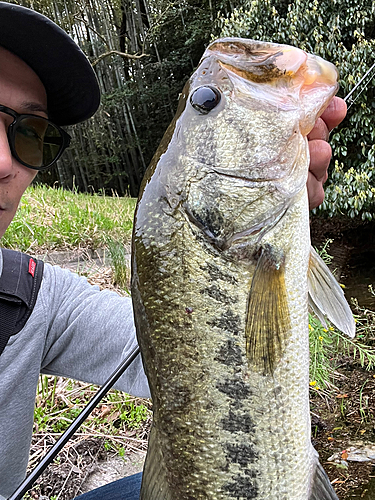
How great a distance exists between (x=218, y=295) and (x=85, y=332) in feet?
Result: 2.79

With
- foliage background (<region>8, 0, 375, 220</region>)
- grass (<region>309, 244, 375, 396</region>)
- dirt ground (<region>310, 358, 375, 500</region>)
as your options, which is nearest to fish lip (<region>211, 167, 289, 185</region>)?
grass (<region>309, 244, 375, 396</region>)

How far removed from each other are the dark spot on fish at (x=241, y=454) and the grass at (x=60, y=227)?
154 inches

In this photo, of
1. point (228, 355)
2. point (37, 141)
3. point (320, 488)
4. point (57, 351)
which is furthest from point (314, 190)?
point (57, 351)

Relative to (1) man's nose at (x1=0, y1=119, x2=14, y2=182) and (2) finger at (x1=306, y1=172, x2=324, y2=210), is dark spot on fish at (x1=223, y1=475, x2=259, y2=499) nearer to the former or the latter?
(2) finger at (x1=306, y1=172, x2=324, y2=210)

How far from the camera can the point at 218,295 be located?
3.92 feet

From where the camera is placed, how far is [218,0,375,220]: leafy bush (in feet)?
21.1

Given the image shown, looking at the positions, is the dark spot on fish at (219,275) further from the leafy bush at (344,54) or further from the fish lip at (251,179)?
the leafy bush at (344,54)

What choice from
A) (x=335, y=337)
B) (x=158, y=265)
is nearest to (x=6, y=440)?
(x=158, y=265)

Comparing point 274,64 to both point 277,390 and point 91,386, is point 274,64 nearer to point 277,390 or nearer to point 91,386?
point 277,390

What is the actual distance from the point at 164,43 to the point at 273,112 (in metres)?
17.4

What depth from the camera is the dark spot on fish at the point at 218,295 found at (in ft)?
3.92

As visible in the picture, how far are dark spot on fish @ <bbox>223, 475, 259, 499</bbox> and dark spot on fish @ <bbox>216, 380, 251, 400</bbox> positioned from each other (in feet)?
0.76

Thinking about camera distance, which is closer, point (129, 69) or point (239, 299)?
point (239, 299)

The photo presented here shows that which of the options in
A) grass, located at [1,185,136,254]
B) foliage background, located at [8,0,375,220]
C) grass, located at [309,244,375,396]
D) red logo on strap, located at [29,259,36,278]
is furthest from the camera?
foliage background, located at [8,0,375,220]
